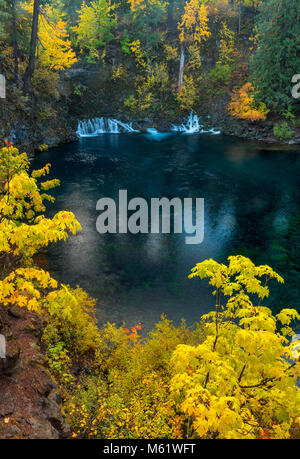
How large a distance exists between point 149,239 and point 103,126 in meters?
30.2

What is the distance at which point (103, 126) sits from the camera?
41219 mm

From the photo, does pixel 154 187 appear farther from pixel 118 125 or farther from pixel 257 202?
pixel 118 125

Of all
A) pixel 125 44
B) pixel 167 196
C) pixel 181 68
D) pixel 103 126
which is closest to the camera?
pixel 167 196

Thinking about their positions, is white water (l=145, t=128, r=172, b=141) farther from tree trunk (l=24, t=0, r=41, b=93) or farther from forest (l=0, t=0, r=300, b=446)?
tree trunk (l=24, t=0, r=41, b=93)

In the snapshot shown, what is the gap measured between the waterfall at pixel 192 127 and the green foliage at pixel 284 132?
29.4 feet

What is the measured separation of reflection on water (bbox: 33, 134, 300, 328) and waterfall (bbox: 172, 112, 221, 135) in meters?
4.57

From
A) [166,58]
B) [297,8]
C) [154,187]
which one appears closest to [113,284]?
[154,187]

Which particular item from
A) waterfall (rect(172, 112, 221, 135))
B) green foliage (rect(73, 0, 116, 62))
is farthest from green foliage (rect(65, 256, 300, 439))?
green foliage (rect(73, 0, 116, 62))

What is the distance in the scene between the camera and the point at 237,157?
30.2 m

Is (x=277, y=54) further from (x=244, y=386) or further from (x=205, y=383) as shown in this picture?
(x=205, y=383)

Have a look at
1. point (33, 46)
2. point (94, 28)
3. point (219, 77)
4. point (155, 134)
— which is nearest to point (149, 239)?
point (33, 46)

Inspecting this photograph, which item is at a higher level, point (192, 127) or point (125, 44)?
point (125, 44)
